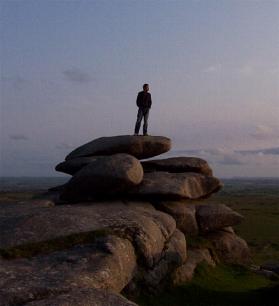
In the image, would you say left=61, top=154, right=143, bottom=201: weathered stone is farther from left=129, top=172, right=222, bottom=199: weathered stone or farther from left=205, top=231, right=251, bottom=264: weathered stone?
left=205, top=231, right=251, bottom=264: weathered stone

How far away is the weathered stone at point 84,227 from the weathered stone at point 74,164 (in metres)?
6.39

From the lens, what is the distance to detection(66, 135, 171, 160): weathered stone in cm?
2719

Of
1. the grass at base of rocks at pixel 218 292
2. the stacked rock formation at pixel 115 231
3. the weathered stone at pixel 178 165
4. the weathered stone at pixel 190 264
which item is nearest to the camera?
the stacked rock formation at pixel 115 231

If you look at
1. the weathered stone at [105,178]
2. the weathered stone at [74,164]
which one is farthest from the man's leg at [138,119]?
the weathered stone at [105,178]

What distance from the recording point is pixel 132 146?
88.9 feet

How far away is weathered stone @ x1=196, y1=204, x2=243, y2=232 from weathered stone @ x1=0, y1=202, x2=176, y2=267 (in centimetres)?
567

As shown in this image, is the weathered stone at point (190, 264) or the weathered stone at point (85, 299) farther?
the weathered stone at point (190, 264)

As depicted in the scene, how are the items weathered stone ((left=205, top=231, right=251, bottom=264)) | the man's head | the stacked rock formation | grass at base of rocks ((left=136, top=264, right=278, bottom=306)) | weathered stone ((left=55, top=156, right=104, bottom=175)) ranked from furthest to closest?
the man's head → weathered stone ((left=55, top=156, right=104, bottom=175)) → weathered stone ((left=205, top=231, right=251, bottom=264)) → grass at base of rocks ((left=136, top=264, right=278, bottom=306)) → the stacked rock formation

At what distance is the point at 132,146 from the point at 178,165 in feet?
10.6

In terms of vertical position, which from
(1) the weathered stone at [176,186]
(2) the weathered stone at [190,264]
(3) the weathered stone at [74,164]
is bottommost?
(2) the weathered stone at [190,264]

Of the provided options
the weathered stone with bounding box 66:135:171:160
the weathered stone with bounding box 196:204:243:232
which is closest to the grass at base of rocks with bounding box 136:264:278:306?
the weathered stone with bounding box 196:204:243:232

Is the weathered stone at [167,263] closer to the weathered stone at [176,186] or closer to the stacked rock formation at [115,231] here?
the stacked rock formation at [115,231]

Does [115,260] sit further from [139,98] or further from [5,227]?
[139,98]

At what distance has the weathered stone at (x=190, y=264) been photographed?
66.5ft
